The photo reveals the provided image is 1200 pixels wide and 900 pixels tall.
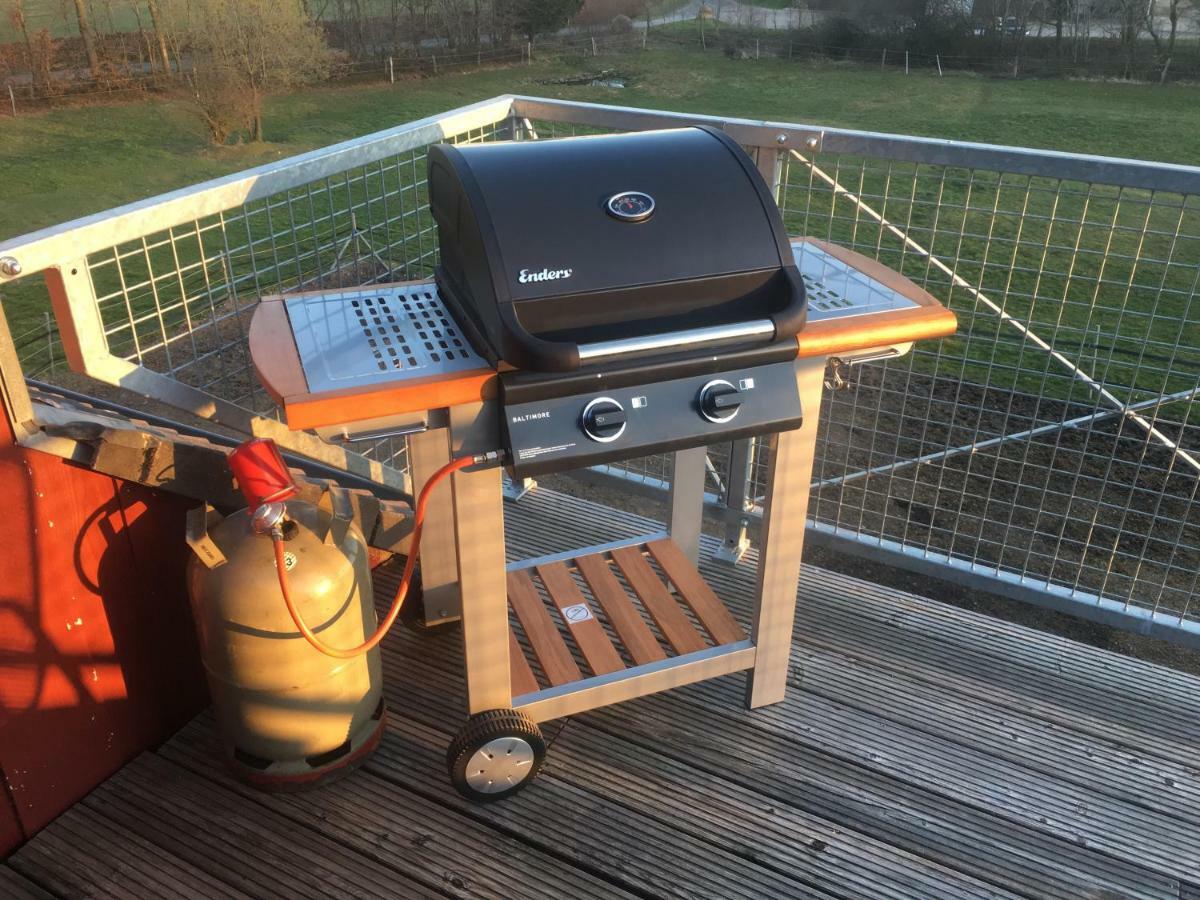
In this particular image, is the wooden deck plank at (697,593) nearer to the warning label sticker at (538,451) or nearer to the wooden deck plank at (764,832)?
the wooden deck plank at (764,832)

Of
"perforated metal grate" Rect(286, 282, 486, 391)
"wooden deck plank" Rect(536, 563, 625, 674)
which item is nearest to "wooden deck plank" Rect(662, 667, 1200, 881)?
"wooden deck plank" Rect(536, 563, 625, 674)

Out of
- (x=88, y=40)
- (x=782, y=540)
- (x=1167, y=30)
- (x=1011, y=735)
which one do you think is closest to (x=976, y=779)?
(x=1011, y=735)

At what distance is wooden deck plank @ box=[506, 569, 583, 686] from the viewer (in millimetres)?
2246

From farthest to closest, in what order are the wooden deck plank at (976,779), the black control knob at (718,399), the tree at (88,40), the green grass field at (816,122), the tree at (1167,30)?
1. the tree at (1167,30)
2. the tree at (88,40)
3. the green grass field at (816,122)
4. the wooden deck plank at (976,779)
5. the black control knob at (718,399)

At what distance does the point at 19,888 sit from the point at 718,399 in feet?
5.48

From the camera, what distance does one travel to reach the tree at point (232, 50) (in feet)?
45.7

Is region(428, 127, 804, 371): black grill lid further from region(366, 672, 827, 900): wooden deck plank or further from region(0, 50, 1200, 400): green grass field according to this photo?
region(0, 50, 1200, 400): green grass field

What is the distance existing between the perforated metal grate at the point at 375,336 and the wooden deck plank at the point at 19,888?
3.89 feet

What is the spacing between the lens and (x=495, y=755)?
2.06 m

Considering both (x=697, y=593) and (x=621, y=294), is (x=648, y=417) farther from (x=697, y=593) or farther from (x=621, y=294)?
(x=697, y=593)

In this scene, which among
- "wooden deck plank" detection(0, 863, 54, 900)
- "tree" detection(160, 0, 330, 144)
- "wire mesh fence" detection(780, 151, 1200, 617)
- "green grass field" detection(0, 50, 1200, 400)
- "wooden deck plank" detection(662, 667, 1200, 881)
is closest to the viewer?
"wooden deck plank" detection(0, 863, 54, 900)

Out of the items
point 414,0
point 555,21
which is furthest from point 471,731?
point 555,21

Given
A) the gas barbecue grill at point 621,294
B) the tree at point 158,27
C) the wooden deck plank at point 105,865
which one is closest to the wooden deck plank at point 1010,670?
the gas barbecue grill at point 621,294

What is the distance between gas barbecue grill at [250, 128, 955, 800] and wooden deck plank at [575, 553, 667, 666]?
0.71 ft
